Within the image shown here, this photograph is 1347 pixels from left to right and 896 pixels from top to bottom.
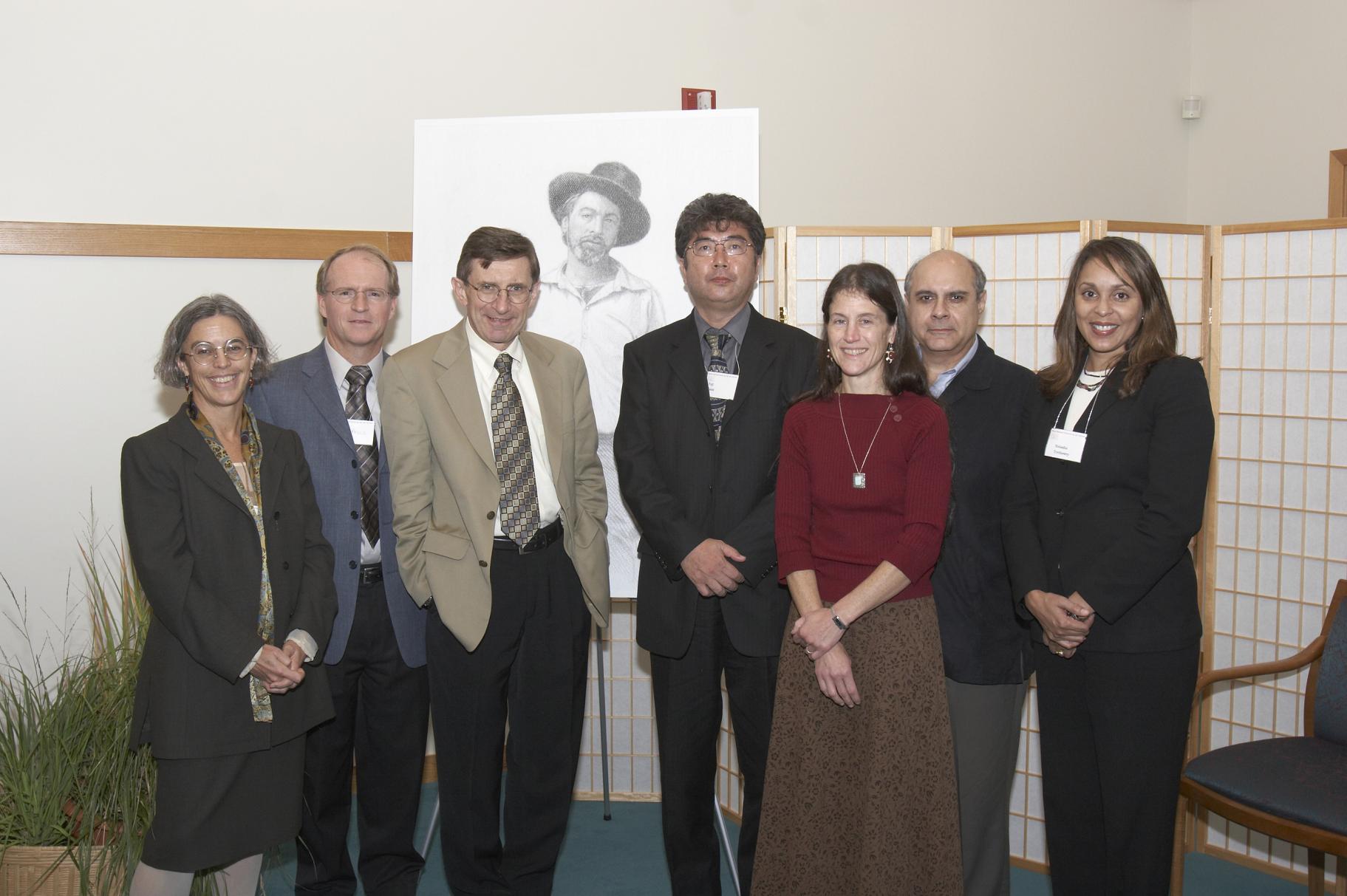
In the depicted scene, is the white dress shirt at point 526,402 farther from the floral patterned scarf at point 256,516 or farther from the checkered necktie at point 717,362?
the floral patterned scarf at point 256,516

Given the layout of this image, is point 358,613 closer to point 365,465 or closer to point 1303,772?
point 365,465

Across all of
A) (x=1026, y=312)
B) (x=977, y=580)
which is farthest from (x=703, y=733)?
(x=1026, y=312)

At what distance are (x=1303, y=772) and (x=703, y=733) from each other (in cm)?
155

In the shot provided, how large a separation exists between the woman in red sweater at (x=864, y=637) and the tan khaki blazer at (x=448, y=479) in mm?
784

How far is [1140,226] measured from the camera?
321cm

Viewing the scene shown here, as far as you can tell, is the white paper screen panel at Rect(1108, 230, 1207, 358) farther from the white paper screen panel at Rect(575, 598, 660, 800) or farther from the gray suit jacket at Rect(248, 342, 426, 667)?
the gray suit jacket at Rect(248, 342, 426, 667)

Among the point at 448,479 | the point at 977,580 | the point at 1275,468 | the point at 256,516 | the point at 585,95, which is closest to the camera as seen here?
the point at 256,516

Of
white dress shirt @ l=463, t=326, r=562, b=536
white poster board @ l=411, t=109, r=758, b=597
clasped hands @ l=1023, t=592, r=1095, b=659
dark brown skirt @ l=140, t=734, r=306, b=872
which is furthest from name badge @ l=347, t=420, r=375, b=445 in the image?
clasped hands @ l=1023, t=592, r=1095, b=659

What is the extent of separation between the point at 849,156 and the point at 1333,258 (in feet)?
8.38

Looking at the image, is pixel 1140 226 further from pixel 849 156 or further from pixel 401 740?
pixel 401 740

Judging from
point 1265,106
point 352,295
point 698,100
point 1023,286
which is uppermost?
point 1265,106

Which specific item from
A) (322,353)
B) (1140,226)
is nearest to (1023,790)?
(1140,226)

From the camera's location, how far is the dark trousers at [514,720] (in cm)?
287

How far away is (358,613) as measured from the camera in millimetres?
2871
